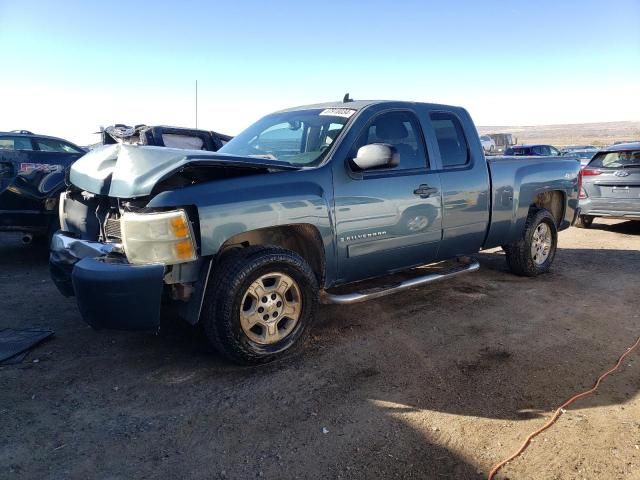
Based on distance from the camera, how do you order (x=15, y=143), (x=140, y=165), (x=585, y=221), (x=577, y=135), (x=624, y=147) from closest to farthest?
(x=140, y=165)
(x=15, y=143)
(x=624, y=147)
(x=585, y=221)
(x=577, y=135)

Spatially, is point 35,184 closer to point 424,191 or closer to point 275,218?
point 275,218

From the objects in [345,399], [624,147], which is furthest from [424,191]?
[624,147]

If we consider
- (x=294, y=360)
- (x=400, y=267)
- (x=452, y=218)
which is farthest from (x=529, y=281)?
(x=294, y=360)

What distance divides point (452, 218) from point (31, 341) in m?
3.72

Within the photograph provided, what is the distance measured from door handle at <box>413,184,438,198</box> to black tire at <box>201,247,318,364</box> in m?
1.30

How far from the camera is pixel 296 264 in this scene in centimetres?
353

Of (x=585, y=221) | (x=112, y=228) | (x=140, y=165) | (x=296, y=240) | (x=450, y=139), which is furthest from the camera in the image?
(x=585, y=221)

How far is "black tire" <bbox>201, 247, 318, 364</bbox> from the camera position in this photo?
10.7 ft

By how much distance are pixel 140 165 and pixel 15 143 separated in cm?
621

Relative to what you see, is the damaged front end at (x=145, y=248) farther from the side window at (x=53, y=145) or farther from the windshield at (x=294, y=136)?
the side window at (x=53, y=145)

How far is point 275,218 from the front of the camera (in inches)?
136

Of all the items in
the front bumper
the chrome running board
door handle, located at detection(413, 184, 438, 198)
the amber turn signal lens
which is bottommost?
the chrome running board

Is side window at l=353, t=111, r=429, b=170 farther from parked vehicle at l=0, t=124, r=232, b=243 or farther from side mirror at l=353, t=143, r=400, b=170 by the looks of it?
parked vehicle at l=0, t=124, r=232, b=243

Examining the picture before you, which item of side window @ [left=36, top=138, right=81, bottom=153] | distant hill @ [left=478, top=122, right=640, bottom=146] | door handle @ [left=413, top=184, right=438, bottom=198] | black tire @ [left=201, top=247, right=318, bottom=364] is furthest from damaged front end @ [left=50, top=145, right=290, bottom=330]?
distant hill @ [left=478, top=122, right=640, bottom=146]
